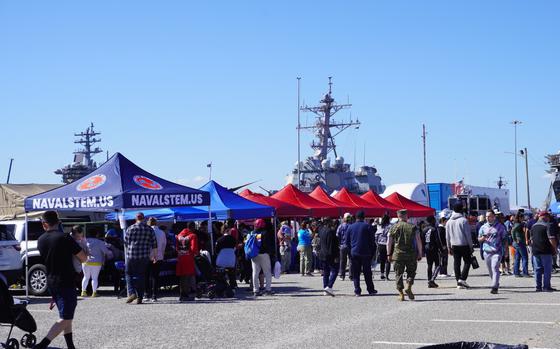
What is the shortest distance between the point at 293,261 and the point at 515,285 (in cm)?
945

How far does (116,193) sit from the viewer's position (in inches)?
644

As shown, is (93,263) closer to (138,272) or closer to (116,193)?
(116,193)

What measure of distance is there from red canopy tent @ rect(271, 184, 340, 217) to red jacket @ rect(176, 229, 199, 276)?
11.4 metres

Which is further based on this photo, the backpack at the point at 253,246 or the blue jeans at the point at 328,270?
the backpack at the point at 253,246

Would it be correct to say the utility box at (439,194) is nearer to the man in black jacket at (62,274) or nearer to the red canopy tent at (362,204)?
the red canopy tent at (362,204)

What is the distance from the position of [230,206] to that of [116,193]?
20.0 feet

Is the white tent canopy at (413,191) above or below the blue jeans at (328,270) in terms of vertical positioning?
above

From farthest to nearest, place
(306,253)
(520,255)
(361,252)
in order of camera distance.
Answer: (306,253), (520,255), (361,252)

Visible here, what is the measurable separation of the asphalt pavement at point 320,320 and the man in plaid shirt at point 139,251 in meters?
0.42

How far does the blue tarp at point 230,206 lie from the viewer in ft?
71.6

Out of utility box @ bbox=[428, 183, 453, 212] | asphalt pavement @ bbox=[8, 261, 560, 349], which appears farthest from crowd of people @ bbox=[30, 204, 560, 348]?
utility box @ bbox=[428, 183, 453, 212]

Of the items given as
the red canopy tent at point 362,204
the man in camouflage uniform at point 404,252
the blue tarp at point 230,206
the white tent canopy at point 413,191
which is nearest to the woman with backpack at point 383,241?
the blue tarp at point 230,206

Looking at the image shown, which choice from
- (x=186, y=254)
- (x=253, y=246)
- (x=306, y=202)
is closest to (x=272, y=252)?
(x=253, y=246)

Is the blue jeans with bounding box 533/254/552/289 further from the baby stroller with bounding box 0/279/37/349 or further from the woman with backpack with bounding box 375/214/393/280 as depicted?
the baby stroller with bounding box 0/279/37/349
